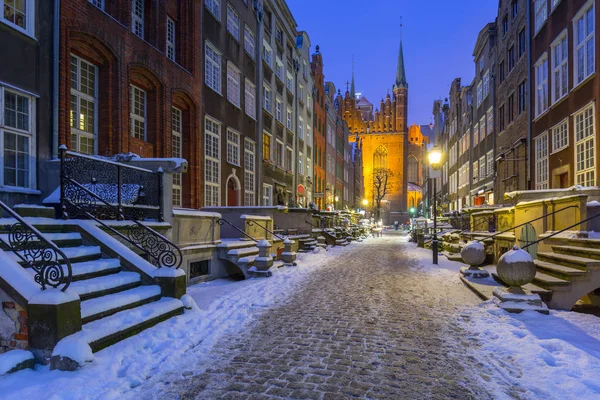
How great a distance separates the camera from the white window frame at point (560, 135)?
15.7 metres

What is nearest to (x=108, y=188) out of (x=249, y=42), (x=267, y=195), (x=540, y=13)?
(x=249, y=42)

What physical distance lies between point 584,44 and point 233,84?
15.0m

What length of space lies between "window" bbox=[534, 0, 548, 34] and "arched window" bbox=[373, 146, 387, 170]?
66765mm

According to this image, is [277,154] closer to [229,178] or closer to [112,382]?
[229,178]

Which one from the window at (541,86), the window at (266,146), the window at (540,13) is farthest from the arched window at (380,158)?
the window at (541,86)

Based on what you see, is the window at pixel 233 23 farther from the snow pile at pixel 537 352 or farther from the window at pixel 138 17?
the snow pile at pixel 537 352

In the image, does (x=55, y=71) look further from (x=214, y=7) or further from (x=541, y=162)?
(x=541, y=162)

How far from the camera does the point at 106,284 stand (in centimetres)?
570

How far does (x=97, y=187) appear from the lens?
7977mm

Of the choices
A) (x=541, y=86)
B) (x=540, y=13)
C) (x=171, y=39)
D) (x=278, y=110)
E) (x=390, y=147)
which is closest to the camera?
(x=171, y=39)

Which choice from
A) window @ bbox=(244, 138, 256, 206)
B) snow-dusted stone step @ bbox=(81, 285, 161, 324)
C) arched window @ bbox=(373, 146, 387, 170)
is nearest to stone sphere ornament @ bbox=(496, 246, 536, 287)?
snow-dusted stone step @ bbox=(81, 285, 161, 324)

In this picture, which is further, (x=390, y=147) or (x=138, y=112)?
(x=390, y=147)

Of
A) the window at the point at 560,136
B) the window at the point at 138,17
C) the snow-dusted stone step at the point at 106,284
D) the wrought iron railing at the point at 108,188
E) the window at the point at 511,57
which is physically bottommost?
the snow-dusted stone step at the point at 106,284

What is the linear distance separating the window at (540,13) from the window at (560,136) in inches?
210
